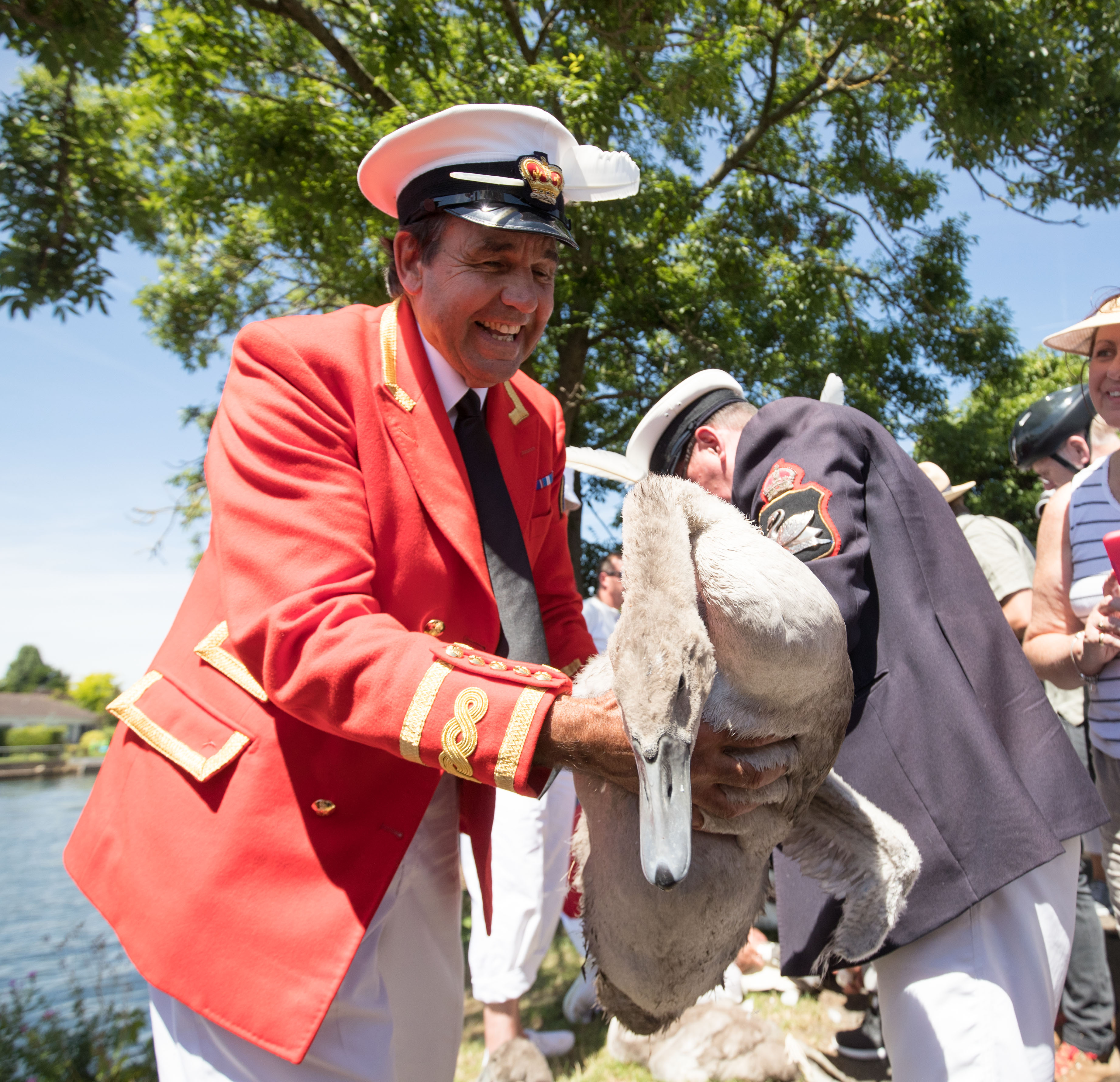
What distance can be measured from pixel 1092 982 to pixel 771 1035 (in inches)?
60.3

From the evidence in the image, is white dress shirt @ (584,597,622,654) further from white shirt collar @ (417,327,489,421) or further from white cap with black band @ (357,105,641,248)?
white cap with black band @ (357,105,641,248)

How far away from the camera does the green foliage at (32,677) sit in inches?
1478

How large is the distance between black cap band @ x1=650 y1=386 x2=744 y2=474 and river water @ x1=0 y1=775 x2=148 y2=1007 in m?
2.42

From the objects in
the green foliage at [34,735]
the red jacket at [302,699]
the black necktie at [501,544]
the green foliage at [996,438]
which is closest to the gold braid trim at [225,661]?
the red jacket at [302,699]

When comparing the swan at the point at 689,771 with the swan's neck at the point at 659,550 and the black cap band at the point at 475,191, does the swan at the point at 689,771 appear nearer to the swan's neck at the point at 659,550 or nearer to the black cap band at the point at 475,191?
the swan's neck at the point at 659,550

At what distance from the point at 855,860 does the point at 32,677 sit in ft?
160

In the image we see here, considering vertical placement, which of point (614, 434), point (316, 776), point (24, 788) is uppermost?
point (614, 434)

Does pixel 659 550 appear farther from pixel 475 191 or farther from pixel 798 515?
pixel 475 191

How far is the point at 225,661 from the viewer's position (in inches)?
71.9

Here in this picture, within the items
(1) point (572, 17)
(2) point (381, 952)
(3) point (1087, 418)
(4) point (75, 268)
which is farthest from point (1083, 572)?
(1) point (572, 17)

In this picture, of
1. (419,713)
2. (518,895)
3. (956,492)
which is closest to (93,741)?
(518,895)

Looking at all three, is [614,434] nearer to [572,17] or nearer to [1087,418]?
[572,17]

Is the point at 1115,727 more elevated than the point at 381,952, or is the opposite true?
the point at 1115,727

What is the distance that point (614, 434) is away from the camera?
9953 millimetres
